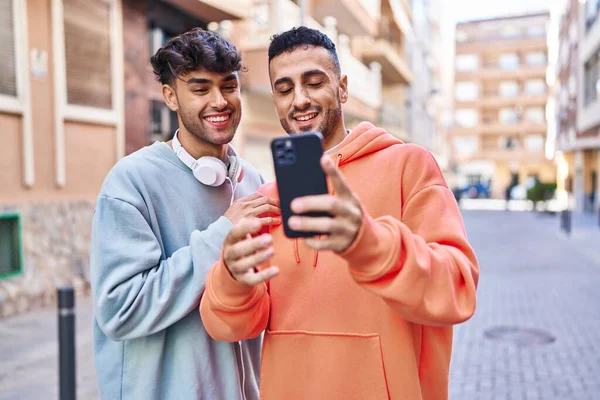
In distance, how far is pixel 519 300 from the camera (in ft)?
28.7

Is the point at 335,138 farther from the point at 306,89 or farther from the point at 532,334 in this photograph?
the point at 532,334

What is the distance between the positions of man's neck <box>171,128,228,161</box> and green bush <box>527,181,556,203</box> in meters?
31.9

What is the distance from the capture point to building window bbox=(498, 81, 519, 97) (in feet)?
194

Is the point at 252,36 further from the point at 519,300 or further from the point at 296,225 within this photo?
the point at 296,225

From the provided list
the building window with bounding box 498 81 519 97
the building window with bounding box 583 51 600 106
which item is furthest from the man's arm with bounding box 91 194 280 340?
the building window with bounding box 498 81 519 97

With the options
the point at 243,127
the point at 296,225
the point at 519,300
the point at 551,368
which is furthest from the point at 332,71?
the point at 243,127

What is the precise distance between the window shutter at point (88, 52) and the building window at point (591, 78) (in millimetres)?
18914

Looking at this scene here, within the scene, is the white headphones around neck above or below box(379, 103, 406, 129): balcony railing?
below

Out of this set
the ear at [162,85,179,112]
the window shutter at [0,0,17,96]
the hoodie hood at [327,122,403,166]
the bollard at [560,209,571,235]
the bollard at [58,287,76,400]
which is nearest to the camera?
the hoodie hood at [327,122,403,166]

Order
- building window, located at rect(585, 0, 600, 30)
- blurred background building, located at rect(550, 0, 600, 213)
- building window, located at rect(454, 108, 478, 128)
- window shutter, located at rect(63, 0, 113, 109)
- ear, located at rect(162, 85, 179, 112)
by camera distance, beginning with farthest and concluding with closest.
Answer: building window, located at rect(454, 108, 478, 128) → blurred background building, located at rect(550, 0, 600, 213) → building window, located at rect(585, 0, 600, 30) → window shutter, located at rect(63, 0, 113, 109) → ear, located at rect(162, 85, 179, 112)

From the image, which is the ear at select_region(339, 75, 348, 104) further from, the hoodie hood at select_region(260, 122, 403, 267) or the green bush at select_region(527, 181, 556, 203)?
the green bush at select_region(527, 181, 556, 203)

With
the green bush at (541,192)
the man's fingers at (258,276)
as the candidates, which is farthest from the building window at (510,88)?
the man's fingers at (258,276)

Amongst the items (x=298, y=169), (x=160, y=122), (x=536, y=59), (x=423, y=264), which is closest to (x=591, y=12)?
(x=160, y=122)

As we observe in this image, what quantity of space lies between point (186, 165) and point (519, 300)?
8.02 m
